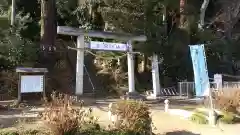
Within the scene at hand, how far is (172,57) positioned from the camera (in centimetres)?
2162

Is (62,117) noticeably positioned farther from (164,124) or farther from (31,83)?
(31,83)

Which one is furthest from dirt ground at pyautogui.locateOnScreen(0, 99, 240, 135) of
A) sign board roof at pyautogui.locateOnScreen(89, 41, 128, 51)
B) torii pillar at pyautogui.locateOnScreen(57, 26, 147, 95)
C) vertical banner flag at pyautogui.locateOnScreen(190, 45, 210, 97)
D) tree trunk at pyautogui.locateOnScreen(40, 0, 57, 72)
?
tree trunk at pyautogui.locateOnScreen(40, 0, 57, 72)

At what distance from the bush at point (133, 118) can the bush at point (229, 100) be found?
4472 mm

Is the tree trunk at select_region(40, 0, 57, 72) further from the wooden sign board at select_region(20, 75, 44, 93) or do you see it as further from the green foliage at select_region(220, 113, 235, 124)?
the green foliage at select_region(220, 113, 235, 124)

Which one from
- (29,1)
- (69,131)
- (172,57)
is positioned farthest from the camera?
(29,1)

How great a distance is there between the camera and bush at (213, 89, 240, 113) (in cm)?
1252

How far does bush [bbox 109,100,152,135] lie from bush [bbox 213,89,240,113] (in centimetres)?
447

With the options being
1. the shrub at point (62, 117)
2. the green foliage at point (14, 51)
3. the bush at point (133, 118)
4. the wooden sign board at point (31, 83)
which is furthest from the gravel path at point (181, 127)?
the green foliage at point (14, 51)

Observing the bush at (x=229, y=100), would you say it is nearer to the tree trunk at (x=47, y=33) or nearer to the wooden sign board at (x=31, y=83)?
the wooden sign board at (x=31, y=83)

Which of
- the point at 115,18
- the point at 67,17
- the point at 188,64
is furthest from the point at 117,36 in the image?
the point at 67,17

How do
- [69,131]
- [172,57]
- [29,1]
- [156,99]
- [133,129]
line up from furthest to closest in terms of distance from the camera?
[29,1], [172,57], [156,99], [133,129], [69,131]

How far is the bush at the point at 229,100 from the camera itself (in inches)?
493

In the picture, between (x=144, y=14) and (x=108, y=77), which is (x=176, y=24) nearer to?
(x=144, y=14)

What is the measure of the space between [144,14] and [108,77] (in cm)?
449
